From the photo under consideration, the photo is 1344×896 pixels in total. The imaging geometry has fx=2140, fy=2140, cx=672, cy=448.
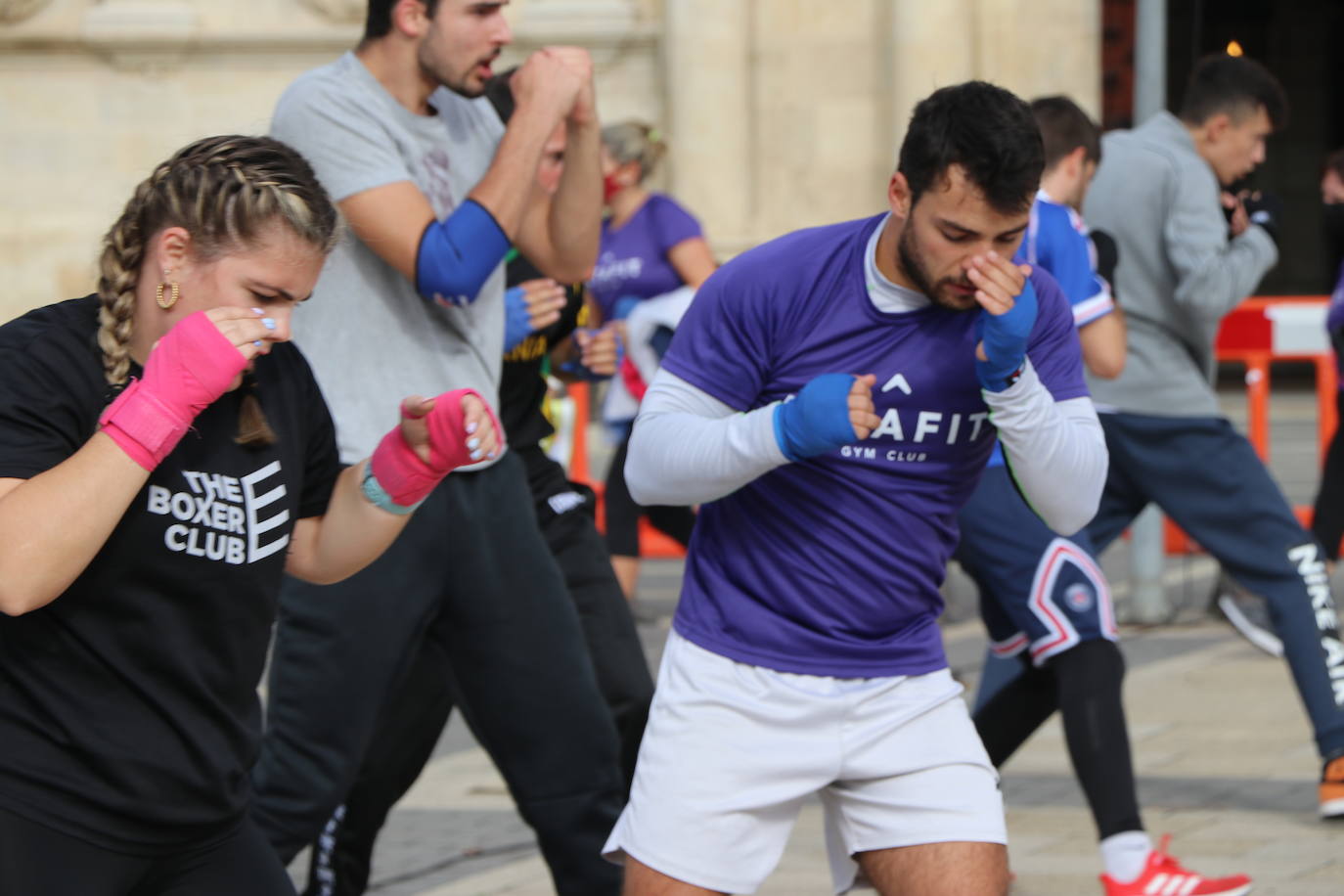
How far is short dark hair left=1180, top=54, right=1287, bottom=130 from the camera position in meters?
6.10

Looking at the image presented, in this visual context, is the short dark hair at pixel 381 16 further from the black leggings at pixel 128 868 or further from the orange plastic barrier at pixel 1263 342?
the orange plastic barrier at pixel 1263 342

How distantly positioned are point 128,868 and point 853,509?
124 cm

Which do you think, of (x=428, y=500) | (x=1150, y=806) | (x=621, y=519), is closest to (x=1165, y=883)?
(x=1150, y=806)

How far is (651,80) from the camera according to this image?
56.7 ft

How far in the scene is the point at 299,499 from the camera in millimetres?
3145

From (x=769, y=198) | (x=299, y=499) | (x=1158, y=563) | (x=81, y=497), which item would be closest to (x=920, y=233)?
(x=299, y=499)

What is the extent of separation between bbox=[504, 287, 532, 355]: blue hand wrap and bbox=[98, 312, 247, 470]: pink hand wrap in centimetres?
197

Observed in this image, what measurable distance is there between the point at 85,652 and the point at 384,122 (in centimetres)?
159

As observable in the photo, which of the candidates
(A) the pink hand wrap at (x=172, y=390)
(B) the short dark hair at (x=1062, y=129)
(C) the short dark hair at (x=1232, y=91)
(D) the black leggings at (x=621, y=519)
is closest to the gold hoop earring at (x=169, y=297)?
(A) the pink hand wrap at (x=172, y=390)

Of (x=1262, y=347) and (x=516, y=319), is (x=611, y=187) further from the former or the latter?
(x=1262, y=347)

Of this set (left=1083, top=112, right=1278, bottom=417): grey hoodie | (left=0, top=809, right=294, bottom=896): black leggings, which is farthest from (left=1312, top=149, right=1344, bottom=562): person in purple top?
(left=0, top=809, right=294, bottom=896): black leggings

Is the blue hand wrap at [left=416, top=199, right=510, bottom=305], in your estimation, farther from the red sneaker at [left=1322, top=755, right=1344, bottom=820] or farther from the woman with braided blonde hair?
the red sneaker at [left=1322, top=755, right=1344, bottom=820]

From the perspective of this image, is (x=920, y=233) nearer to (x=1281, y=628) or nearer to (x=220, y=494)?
(x=220, y=494)

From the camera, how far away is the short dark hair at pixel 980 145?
3.21m
